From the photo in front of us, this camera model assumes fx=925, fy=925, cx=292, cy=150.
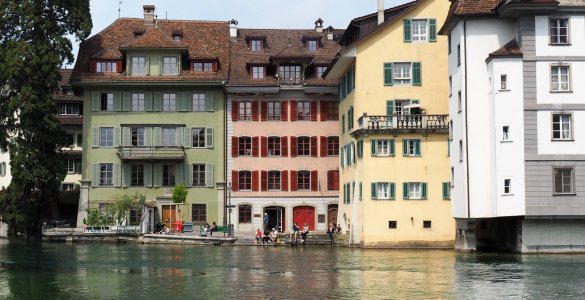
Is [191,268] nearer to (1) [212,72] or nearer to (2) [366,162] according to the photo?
(2) [366,162]

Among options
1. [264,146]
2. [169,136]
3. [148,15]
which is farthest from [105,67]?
[264,146]

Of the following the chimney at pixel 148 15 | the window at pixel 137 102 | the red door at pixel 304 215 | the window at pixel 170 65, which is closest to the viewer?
the red door at pixel 304 215

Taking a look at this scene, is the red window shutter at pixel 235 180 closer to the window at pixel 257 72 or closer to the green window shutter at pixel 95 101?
the window at pixel 257 72

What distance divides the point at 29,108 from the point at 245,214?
20580 mm

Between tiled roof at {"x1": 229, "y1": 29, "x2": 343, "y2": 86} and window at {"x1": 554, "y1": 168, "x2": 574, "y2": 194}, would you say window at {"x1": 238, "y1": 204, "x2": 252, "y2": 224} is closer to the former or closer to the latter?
tiled roof at {"x1": 229, "y1": 29, "x2": 343, "y2": 86}

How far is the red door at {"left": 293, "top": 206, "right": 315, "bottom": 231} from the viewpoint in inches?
3194

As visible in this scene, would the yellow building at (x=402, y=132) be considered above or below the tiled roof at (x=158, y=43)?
below

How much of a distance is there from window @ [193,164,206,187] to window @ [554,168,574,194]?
3629 cm

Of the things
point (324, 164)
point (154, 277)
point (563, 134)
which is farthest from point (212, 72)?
point (154, 277)

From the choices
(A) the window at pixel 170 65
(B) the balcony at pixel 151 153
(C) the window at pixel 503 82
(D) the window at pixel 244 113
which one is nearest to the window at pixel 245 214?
(B) the balcony at pixel 151 153

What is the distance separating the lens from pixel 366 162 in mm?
64938

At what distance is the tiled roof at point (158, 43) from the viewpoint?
265 ft

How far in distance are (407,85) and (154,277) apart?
30.7 metres

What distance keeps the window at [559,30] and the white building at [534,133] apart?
0.19ft
